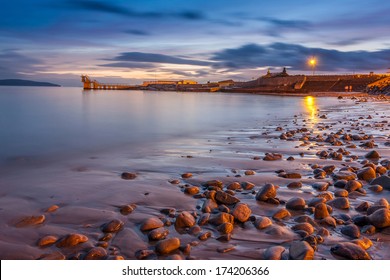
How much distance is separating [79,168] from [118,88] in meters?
147

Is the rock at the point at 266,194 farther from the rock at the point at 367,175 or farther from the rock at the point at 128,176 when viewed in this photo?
the rock at the point at 128,176

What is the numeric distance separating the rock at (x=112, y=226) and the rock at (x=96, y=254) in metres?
0.50

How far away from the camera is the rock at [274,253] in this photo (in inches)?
121

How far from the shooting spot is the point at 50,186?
5379mm

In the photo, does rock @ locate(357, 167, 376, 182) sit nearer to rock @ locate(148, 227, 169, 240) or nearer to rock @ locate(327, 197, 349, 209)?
rock @ locate(327, 197, 349, 209)

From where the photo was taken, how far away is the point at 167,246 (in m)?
3.21

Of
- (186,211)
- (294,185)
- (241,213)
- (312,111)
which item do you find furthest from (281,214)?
(312,111)

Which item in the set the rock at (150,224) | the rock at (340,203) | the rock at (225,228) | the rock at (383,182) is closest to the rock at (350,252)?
the rock at (225,228)

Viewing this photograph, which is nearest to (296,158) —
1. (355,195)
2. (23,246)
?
(355,195)

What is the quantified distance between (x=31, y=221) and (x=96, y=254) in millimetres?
1264

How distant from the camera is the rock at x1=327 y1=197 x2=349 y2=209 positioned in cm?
430

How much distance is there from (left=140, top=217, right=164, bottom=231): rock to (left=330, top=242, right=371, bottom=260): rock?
5.93 feet

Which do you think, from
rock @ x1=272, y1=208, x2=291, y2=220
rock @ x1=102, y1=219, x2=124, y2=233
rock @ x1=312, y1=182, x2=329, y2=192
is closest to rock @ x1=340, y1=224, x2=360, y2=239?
rock @ x1=272, y1=208, x2=291, y2=220
